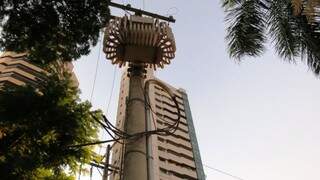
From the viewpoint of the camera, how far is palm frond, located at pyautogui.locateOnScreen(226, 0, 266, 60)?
376 inches

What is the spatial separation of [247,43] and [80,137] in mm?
7350

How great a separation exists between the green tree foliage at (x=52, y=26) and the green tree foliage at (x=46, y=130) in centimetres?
199

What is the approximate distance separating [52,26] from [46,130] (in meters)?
3.66

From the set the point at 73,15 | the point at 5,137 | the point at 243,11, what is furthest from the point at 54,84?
the point at 243,11

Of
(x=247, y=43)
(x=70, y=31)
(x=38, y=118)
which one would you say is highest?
(x=70, y=31)

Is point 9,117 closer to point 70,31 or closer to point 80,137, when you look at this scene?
point 80,137

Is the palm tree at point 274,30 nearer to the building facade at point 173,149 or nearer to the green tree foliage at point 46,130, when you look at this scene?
the green tree foliage at point 46,130

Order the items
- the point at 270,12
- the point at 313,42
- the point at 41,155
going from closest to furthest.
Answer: the point at 313,42
the point at 270,12
the point at 41,155

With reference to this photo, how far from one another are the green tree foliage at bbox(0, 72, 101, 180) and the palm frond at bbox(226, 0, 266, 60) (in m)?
6.70

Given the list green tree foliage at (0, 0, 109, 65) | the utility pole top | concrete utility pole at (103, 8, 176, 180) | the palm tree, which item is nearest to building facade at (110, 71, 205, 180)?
the utility pole top

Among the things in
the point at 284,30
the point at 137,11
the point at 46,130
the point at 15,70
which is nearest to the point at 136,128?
the point at 46,130

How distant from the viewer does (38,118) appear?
46.6 feet

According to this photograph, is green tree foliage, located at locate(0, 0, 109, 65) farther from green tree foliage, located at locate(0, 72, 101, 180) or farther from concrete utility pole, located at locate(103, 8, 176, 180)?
green tree foliage, located at locate(0, 72, 101, 180)

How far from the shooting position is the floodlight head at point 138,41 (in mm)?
13523
